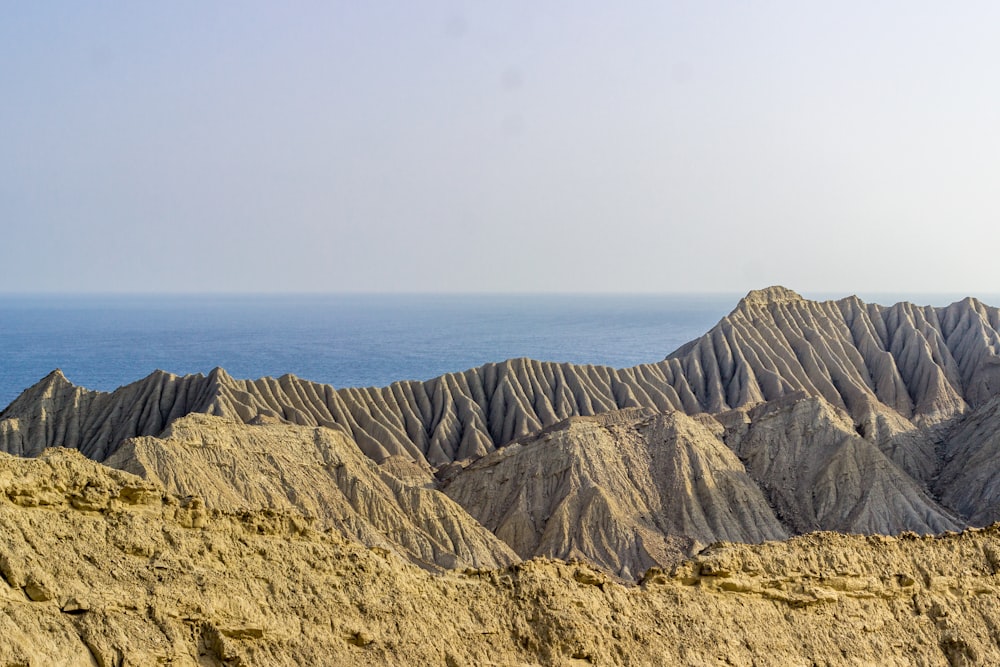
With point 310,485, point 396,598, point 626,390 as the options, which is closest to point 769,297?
point 626,390

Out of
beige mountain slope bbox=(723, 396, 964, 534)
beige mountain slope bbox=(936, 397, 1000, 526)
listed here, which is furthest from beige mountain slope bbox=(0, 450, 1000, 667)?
beige mountain slope bbox=(936, 397, 1000, 526)

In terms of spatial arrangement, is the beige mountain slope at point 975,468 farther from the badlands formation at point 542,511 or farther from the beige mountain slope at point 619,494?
the beige mountain slope at point 619,494

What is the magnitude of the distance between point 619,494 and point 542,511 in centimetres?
322

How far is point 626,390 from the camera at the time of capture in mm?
67938

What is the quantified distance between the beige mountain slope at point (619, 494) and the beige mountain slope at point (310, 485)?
319cm

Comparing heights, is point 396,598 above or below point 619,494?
above

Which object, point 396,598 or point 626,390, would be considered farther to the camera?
point 626,390

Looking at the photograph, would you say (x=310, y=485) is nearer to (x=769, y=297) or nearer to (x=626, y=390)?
(x=626, y=390)

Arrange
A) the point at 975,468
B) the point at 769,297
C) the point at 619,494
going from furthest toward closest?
the point at 769,297
the point at 975,468
the point at 619,494

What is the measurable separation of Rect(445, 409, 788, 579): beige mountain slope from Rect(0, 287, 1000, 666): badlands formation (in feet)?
0.40

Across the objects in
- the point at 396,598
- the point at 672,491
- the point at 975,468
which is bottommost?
the point at 672,491

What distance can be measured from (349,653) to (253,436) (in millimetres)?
25293

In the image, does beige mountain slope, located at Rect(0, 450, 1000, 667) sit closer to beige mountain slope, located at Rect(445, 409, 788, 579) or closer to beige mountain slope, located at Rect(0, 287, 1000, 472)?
beige mountain slope, located at Rect(445, 409, 788, 579)

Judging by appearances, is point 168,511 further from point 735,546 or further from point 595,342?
point 595,342
